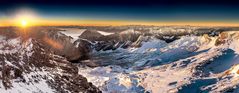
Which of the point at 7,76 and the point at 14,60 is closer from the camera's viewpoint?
the point at 7,76

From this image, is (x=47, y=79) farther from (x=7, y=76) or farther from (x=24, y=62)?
(x=7, y=76)

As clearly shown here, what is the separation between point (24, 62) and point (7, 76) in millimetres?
36977

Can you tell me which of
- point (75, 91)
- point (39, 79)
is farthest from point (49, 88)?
point (75, 91)

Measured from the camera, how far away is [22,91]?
153 metres

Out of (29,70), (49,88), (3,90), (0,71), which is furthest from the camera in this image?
(29,70)

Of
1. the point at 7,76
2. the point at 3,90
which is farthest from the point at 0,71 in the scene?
the point at 3,90

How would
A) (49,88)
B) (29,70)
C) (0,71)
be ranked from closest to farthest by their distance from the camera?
(0,71) → (49,88) → (29,70)

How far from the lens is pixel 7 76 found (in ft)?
524

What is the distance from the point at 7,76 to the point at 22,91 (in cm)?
1061

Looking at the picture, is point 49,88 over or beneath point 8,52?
beneath

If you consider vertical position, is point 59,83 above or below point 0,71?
below

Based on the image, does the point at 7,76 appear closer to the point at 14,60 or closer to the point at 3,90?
the point at 3,90

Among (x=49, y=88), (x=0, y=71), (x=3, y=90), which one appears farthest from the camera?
(x=49, y=88)

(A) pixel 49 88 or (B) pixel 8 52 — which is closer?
(A) pixel 49 88
